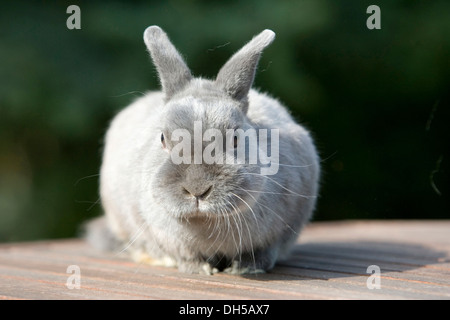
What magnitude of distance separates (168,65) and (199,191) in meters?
0.94

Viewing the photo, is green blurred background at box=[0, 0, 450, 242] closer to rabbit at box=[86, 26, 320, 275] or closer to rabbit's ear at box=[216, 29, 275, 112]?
rabbit at box=[86, 26, 320, 275]

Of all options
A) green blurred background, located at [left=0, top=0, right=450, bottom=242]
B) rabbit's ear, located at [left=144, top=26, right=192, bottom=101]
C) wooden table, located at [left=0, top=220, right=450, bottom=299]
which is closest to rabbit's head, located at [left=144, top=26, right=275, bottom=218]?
rabbit's ear, located at [left=144, top=26, right=192, bottom=101]

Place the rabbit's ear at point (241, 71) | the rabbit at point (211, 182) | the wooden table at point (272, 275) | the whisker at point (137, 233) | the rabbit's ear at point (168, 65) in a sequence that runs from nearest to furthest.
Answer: the wooden table at point (272, 275) → the rabbit at point (211, 182) → the rabbit's ear at point (241, 71) → the rabbit's ear at point (168, 65) → the whisker at point (137, 233)

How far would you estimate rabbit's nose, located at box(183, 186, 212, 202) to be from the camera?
3191 mm

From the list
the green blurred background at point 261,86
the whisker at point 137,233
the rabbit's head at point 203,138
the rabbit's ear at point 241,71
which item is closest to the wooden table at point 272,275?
the whisker at point 137,233

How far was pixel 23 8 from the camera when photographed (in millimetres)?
7648

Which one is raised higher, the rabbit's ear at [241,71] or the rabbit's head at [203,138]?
the rabbit's ear at [241,71]

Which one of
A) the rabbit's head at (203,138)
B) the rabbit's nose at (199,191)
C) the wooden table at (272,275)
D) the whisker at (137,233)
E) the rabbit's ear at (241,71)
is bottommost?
the wooden table at (272,275)

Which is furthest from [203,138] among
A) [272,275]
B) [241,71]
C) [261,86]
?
[261,86]

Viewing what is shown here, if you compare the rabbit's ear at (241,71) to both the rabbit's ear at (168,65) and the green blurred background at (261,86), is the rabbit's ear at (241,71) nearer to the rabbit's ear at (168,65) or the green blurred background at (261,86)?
the rabbit's ear at (168,65)

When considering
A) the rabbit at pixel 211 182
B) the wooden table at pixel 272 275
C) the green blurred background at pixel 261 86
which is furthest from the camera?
the green blurred background at pixel 261 86

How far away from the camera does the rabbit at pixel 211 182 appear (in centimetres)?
328
